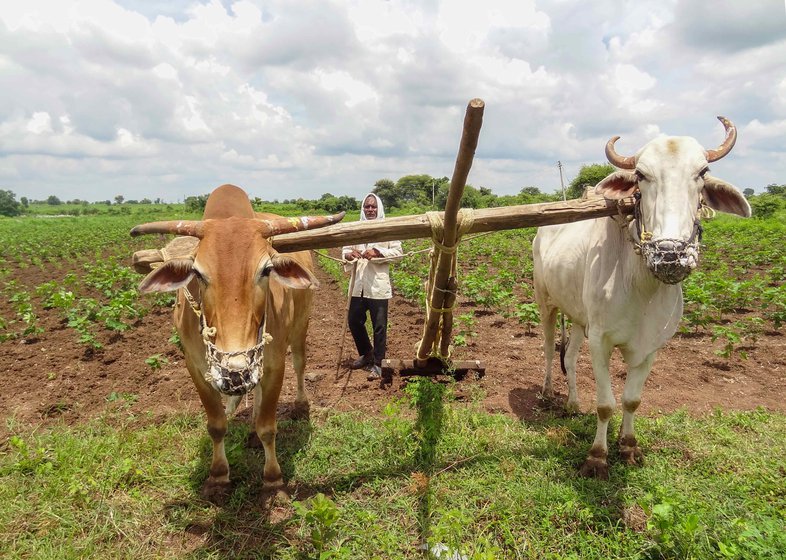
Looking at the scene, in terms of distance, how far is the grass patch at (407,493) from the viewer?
3.09m

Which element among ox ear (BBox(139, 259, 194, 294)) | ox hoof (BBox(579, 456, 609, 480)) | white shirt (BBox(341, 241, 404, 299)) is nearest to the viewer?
ox ear (BBox(139, 259, 194, 294))

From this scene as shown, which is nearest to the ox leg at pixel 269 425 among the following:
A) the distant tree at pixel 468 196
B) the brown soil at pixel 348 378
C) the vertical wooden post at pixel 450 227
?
the vertical wooden post at pixel 450 227

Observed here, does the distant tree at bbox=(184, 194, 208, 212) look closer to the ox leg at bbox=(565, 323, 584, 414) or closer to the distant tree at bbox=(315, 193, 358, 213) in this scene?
the distant tree at bbox=(315, 193, 358, 213)

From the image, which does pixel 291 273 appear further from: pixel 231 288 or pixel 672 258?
pixel 672 258

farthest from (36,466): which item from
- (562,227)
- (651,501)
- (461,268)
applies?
(461,268)

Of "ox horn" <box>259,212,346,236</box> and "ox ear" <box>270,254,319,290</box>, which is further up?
"ox horn" <box>259,212,346,236</box>

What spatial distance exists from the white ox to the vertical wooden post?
3.91 feet

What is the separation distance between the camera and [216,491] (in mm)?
3717

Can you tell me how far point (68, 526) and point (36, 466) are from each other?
97cm

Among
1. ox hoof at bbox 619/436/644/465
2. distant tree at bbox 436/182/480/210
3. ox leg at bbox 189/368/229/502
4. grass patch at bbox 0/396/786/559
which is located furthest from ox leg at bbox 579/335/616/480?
distant tree at bbox 436/182/480/210

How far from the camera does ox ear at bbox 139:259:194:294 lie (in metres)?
2.75

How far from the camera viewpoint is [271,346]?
140 inches

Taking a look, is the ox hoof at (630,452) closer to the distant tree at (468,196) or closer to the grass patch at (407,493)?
the grass patch at (407,493)

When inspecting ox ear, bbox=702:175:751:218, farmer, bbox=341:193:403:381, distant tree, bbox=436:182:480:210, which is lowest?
farmer, bbox=341:193:403:381
